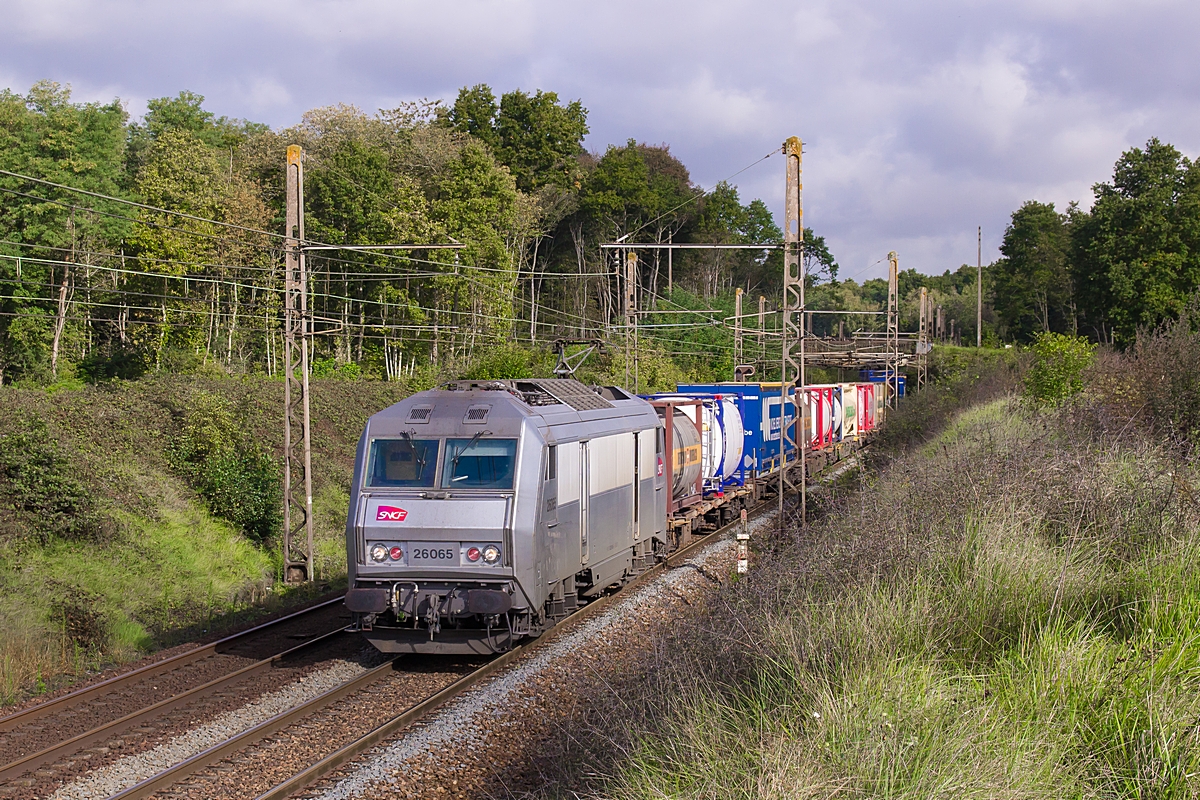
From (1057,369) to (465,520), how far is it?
15995mm

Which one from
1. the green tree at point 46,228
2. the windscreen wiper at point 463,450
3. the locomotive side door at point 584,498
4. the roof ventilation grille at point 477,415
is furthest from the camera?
the green tree at point 46,228

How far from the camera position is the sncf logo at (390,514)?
10.4m

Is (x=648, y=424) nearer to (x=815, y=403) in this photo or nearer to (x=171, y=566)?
(x=171, y=566)

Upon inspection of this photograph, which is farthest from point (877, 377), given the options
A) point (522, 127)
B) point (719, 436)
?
point (719, 436)

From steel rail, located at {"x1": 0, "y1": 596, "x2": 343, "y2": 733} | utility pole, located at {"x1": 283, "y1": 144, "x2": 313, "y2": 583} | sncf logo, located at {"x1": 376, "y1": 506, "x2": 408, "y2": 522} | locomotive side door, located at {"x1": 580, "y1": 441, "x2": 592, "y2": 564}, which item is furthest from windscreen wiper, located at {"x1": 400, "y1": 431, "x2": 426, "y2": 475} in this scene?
utility pole, located at {"x1": 283, "y1": 144, "x2": 313, "y2": 583}

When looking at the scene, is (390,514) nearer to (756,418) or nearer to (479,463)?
→ (479,463)

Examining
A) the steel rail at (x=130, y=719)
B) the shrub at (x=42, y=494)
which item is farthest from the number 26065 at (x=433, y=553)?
the shrub at (x=42, y=494)

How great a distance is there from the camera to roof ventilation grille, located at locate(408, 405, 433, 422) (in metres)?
11.1

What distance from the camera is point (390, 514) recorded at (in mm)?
10461

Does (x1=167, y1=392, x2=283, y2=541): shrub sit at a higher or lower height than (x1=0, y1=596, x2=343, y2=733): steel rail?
higher

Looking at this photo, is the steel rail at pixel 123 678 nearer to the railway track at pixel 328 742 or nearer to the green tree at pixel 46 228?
the railway track at pixel 328 742

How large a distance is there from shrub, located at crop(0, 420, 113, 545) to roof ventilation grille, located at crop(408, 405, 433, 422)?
30.6ft

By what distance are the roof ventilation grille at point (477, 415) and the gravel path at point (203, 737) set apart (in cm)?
313

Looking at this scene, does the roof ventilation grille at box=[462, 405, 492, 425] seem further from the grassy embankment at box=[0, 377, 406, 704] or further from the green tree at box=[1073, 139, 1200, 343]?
the green tree at box=[1073, 139, 1200, 343]
